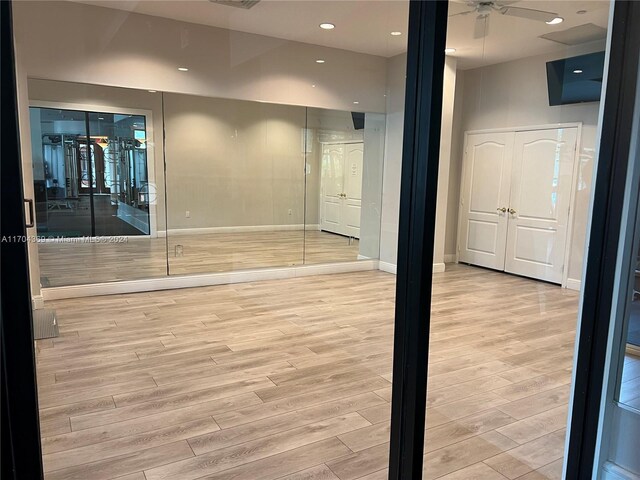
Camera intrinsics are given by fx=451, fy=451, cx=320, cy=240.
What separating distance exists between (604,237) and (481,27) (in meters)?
3.76

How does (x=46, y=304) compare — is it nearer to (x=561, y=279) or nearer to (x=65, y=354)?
(x=65, y=354)

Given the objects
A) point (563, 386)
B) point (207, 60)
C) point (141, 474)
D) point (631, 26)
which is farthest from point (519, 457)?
point (207, 60)

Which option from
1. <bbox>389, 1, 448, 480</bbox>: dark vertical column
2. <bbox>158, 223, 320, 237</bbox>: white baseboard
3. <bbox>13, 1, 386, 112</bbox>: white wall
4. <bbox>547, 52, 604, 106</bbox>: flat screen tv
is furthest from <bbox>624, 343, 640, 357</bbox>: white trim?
<bbox>158, 223, 320, 237</bbox>: white baseboard

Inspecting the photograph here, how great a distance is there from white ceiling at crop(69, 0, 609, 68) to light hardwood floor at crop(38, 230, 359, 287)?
2.82 m

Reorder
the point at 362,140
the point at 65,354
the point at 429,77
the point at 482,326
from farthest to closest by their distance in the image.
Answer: the point at 362,140
the point at 482,326
the point at 65,354
the point at 429,77

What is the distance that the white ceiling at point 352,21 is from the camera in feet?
15.1

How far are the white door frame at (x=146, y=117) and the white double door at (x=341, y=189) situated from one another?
2640 millimetres

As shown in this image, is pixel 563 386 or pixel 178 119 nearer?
pixel 563 386

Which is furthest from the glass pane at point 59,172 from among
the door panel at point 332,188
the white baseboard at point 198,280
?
the door panel at point 332,188

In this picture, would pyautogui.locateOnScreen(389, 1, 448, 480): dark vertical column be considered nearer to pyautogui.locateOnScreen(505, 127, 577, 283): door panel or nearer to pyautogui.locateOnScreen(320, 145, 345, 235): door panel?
pyautogui.locateOnScreen(505, 127, 577, 283): door panel

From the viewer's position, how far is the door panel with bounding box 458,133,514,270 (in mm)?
6473

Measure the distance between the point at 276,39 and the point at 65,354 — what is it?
4.52 metres

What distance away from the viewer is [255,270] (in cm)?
632

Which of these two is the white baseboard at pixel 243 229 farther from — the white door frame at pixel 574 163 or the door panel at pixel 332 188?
the white door frame at pixel 574 163
